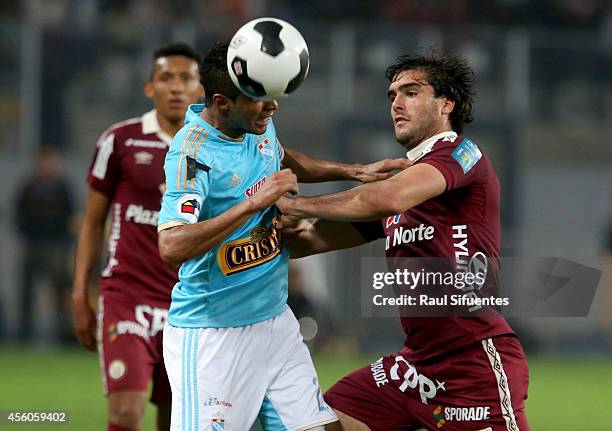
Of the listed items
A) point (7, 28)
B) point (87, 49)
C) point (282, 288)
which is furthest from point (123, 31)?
point (282, 288)

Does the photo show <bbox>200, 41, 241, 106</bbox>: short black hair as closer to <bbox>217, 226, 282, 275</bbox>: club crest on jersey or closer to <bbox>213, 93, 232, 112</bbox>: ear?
<bbox>213, 93, 232, 112</bbox>: ear

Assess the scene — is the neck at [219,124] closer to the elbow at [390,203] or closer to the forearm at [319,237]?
the forearm at [319,237]

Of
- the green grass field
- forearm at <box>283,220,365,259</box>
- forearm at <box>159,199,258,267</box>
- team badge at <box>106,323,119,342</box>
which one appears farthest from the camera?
the green grass field

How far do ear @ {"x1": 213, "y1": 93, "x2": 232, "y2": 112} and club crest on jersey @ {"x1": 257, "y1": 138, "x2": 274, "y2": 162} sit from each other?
0.28m

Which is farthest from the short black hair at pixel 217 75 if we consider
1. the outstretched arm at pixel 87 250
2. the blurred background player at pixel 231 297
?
the outstretched arm at pixel 87 250

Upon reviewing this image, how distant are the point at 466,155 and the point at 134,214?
2.35 meters

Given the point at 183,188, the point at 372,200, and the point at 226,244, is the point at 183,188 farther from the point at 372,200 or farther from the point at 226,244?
the point at 372,200

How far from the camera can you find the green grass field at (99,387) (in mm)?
9195

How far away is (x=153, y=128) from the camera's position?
268 inches

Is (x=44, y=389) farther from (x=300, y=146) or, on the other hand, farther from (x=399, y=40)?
(x=399, y=40)

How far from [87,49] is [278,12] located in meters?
3.44

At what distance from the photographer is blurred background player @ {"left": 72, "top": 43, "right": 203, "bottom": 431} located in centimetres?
648

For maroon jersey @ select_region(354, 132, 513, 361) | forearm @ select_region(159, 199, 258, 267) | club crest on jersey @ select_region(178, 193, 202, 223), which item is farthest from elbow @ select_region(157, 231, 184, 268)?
maroon jersey @ select_region(354, 132, 513, 361)

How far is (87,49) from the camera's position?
45.4ft
